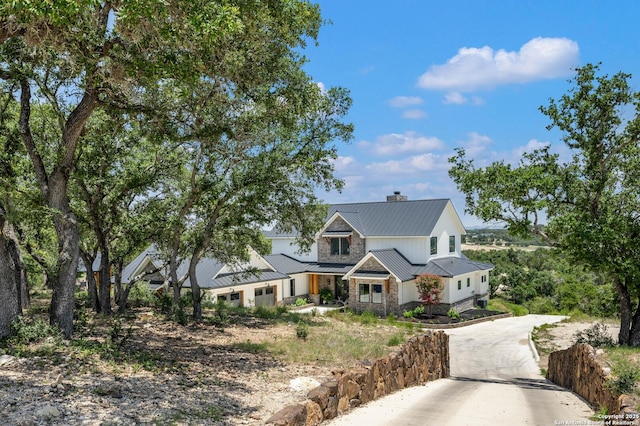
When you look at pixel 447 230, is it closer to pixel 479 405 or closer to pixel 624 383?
pixel 479 405

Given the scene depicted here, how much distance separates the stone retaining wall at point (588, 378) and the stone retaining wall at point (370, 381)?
367cm

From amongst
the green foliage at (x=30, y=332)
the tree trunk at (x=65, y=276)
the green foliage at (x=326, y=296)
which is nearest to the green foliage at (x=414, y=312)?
the green foliage at (x=326, y=296)

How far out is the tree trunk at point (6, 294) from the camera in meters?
9.23

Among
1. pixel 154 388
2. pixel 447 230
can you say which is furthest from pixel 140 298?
pixel 447 230

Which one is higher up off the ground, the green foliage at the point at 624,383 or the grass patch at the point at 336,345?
the green foliage at the point at 624,383

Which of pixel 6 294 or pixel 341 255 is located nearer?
pixel 6 294

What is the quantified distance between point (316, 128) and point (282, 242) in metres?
26.1

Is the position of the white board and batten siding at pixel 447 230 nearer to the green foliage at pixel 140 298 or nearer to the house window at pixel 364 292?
the house window at pixel 364 292

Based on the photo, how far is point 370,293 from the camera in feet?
110

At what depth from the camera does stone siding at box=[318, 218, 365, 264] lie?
3750cm

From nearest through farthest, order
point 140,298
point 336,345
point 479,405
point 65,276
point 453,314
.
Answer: point 479,405
point 65,276
point 336,345
point 140,298
point 453,314

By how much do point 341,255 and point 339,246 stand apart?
72 cm

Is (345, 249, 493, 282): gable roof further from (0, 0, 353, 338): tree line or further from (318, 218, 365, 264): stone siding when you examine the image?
A: (0, 0, 353, 338): tree line

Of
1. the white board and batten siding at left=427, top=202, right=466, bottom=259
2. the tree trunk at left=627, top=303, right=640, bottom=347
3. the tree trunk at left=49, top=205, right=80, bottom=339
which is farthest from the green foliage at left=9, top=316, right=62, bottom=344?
the white board and batten siding at left=427, top=202, right=466, bottom=259
